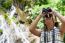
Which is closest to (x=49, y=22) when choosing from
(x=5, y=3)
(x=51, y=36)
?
(x=51, y=36)

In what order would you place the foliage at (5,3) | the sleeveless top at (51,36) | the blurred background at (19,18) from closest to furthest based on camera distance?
the sleeveless top at (51,36)
the blurred background at (19,18)
the foliage at (5,3)

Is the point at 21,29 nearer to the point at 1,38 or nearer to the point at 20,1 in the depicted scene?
the point at 1,38

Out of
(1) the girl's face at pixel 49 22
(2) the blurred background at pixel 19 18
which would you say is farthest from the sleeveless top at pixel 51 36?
(2) the blurred background at pixel 19 18

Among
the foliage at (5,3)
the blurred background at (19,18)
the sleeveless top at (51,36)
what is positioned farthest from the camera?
the foliage at (5,3)

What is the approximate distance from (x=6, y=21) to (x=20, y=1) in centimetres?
89

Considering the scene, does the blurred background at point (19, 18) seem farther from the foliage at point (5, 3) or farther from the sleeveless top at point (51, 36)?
the sleeveless top at point (51, 36)

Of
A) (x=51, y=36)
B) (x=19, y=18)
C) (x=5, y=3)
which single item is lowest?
(x=19, y=18)

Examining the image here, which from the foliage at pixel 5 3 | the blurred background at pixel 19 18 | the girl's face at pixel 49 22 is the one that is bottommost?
the blurred background at pixel 19 18

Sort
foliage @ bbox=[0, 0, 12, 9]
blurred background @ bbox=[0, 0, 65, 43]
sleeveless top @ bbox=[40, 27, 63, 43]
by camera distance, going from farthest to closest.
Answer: foliage @ bbox=[0, 0, 12, 9]
blurred background @ bbox=[0, 0, 65, 43]
sleeveless top @ bbox=[40, 27, 63, 43]

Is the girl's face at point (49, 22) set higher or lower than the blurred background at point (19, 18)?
higher

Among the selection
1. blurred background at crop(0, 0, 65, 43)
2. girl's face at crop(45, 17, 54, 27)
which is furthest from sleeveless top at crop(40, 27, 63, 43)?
blurred background at crop(0, 0, 65, 43)

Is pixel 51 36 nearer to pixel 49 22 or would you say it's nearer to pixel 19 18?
pixel 49 22

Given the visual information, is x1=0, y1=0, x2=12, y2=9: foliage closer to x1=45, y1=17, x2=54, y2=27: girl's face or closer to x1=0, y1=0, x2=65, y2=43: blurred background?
x1=0, y1=0, x2=65, y2=43: blurred background

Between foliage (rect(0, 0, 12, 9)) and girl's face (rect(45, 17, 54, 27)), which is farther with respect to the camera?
foliage (rect(0, 0, 12, 9))
